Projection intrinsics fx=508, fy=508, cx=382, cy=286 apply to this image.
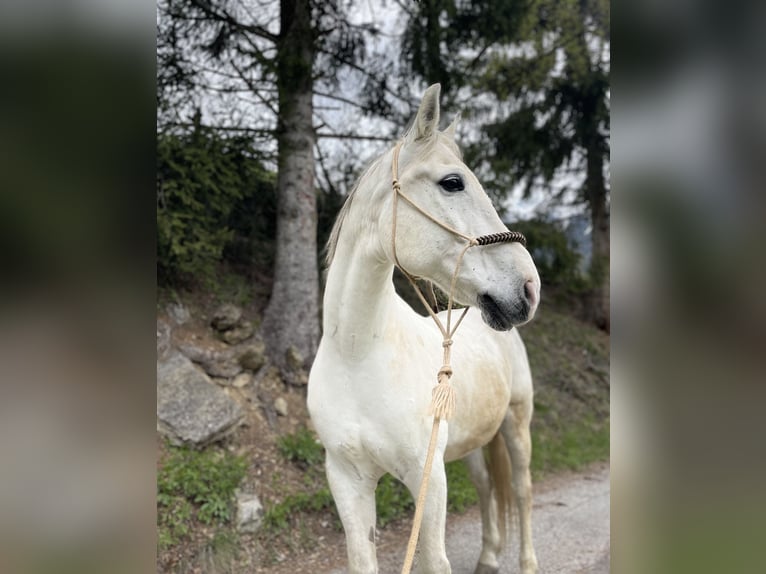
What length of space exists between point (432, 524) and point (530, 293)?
1035 mm

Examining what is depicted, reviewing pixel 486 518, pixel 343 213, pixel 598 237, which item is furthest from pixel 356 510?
pixel 598 237

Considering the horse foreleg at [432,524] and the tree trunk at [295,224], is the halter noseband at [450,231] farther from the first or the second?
the tree trunk at [295,224]

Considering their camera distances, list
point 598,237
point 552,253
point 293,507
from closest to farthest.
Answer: point 293,507 < point 552,253 < point 598,237

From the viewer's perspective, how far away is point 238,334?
480 cm

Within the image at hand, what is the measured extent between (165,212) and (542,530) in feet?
13.6

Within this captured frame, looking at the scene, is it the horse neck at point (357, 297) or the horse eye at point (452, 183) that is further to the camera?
the horse neck at point (357, 297)

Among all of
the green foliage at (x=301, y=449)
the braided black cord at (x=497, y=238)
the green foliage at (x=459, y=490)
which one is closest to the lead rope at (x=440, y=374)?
the braided black cord at (x=497, y=238)

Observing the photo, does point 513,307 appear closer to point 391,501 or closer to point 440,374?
point 440,374

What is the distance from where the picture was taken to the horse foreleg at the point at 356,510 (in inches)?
81.4

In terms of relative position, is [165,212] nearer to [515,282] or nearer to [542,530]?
[515,282]

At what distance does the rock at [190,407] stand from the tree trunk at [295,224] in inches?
35.7

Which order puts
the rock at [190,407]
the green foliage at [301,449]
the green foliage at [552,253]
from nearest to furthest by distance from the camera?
the rock at [190,407] → the green foliage at [301,449] → the green foliage at [552,253]

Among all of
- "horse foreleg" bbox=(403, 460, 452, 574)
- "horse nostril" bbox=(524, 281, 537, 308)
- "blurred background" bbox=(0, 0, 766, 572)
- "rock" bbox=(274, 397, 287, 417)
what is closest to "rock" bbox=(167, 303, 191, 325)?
"rock" bbox=(274, 397, 287, 417)

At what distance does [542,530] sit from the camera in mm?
4121
